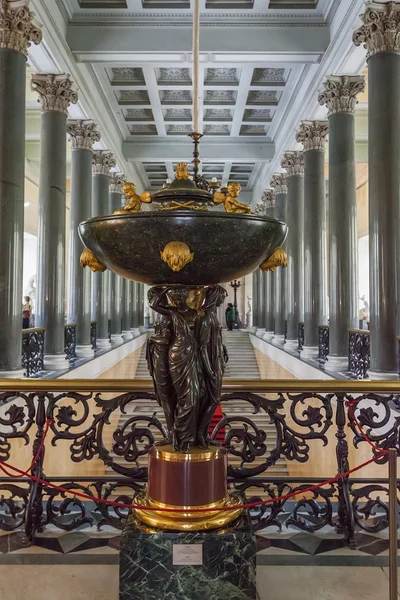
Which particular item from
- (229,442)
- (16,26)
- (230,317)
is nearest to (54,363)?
(16,26)

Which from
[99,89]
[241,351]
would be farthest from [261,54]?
[241,351]

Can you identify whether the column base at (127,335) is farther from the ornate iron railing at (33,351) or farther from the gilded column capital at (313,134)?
the gilded column capital at (313,134)

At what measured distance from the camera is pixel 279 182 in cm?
1850

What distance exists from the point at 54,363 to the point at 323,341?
642 cm

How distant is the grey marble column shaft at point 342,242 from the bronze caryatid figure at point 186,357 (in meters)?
8.02

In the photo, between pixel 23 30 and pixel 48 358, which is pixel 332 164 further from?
pixel 48 358

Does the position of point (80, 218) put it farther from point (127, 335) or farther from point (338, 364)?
point (127, 335)

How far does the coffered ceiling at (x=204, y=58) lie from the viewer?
10289 millimetres

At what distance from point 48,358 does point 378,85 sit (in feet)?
24.3

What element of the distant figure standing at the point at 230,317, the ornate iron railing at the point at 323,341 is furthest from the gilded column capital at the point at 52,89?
the distant figure standing at the point at 230,317

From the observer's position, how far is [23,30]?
7324 mm

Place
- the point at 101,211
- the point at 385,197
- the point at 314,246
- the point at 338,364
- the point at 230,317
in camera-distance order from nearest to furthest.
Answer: the point at 385,197 < the point at 338,364 < the point at 314,246 < the point at 101,211 < the point at 230,317

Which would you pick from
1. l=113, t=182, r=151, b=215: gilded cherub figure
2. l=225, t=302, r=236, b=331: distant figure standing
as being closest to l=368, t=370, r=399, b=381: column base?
l=113, t=182, r=151, b=215: gilded cherub figure

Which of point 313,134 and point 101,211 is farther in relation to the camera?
point 101,211
